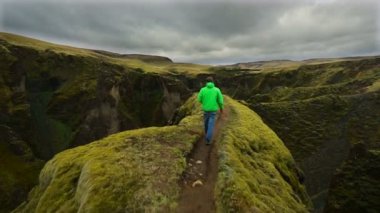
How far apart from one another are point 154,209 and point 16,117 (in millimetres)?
127283

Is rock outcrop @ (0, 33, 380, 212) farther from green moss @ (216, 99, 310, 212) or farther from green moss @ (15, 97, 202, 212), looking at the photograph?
green moss @ (15, 97, 202, 212)

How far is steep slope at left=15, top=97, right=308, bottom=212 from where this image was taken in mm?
21172

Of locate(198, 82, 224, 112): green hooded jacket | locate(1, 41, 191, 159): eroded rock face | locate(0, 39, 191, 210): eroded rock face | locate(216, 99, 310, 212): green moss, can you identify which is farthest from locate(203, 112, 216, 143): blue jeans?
locate(1, 41, 191, 159): eroded rock face

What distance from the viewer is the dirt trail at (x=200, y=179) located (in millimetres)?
21078

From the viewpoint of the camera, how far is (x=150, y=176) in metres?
22.5

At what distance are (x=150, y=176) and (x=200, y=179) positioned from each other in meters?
3.00

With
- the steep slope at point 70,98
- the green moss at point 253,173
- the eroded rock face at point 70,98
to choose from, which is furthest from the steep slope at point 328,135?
the eroded rock face at point 70,98

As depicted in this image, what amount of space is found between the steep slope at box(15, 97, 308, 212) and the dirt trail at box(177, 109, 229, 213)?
392 mm

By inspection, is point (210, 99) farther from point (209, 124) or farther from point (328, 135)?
point (328, 135)

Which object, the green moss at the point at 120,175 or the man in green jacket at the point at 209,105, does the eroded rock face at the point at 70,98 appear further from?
the man in green jacket at the point at 209,105

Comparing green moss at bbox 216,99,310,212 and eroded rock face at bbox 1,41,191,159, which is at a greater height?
green moss at bbox 216,99,310,212

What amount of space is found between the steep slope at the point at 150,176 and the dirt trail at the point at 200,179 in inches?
15.4

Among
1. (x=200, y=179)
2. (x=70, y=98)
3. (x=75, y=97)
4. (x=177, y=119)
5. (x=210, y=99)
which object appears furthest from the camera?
(x=75, y=97)

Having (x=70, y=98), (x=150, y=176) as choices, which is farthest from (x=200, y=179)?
(x=70, y=98)
